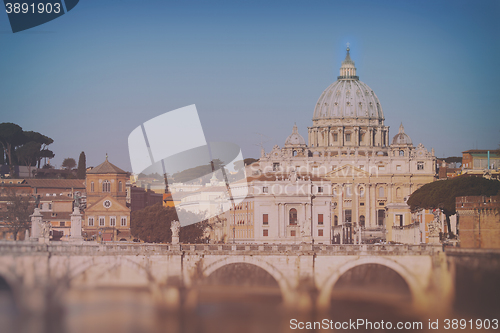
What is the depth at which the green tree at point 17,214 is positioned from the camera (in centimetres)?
7800

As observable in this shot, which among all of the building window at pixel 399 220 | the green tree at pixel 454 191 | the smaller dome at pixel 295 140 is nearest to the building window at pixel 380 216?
the smaller dome at pixel 295 140

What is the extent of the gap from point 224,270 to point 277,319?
30.0 feet

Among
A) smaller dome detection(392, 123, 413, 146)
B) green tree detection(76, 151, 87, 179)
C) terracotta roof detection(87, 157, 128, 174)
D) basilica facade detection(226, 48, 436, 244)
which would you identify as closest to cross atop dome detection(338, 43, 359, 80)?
basilica facade detection(226, 48, 436, 244)

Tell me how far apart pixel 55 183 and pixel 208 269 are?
49.1 metres

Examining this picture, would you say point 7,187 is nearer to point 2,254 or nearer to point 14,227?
point 14,227

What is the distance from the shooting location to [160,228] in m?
80.3

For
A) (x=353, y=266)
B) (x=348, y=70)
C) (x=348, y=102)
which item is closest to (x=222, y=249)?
(x=353, y=266)

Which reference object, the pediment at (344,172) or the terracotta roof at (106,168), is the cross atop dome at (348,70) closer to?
the pediment at (344,172)

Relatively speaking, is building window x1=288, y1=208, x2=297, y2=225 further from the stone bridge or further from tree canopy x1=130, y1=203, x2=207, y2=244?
the stone bridge

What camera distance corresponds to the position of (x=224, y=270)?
194 feet

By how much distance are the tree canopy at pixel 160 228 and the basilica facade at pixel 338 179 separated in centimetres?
480

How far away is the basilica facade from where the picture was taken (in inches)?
3408

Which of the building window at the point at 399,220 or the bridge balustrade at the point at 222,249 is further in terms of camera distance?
the building window at the point at 399,220

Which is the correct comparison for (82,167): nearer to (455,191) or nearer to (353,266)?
(455,191)
